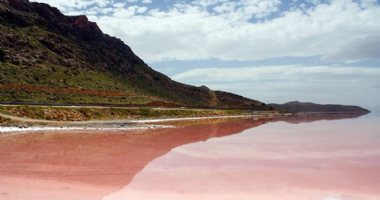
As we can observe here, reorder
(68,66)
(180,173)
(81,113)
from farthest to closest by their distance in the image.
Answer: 1. (68,66)
2. (81,113)
3. (180,173)

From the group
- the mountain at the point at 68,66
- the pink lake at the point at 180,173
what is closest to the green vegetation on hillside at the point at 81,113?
the mountain at the point at 68,66

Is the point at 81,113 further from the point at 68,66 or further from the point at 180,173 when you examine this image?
the point at 68,66

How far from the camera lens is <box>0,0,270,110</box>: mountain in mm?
78750

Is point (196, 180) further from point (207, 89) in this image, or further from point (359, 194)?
point (207, 89)

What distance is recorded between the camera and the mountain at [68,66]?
78.8 metres

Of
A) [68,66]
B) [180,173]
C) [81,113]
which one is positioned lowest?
[180,173]

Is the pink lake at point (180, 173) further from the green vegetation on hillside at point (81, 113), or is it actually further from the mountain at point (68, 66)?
the mountain at point (68, 66)

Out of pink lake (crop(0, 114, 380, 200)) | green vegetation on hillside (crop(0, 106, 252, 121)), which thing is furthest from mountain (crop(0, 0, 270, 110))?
pink lake (crop(0, 114, 380, 200))

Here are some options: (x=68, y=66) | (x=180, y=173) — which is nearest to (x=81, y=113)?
(x=180, y=173)

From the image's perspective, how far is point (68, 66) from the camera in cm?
10106

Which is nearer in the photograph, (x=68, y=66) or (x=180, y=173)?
(x=180, y=173)

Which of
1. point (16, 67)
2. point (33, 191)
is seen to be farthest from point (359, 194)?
point (16, 67)

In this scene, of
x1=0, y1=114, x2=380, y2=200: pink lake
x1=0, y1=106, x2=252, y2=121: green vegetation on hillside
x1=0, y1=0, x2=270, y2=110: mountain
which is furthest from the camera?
x1=0, y1=0, x2=270, y2=110: mountain

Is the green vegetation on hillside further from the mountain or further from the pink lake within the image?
the pink lake
